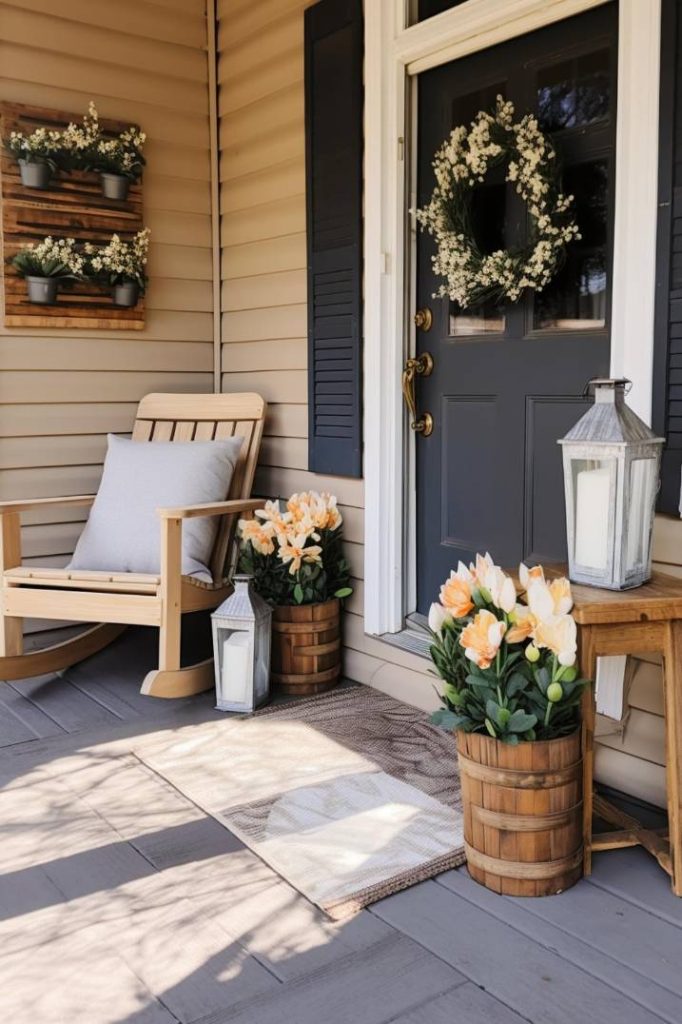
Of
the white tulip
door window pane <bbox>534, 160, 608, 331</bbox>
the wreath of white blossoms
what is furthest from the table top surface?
A: the wreath of white blossoms

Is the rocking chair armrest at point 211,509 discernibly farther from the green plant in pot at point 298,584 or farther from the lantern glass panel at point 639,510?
the lantern glass panel at point 639,510

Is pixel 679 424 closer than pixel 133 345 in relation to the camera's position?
Yes

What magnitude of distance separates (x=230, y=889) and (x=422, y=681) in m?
1.21

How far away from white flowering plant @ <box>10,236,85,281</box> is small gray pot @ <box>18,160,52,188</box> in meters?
0.19

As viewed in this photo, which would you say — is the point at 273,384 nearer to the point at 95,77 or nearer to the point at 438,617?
the point at 95,77

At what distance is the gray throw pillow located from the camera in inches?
130

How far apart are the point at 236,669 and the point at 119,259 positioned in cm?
171

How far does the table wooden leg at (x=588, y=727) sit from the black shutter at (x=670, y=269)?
0.52 meters

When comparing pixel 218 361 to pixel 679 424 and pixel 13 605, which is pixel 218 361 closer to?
pixel 13 605

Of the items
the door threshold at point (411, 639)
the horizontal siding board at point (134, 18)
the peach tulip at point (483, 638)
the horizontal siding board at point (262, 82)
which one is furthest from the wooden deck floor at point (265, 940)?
the horizontal siding board at point (134, 18)

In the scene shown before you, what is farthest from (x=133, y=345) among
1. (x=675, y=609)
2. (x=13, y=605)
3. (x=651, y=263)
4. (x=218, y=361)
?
(x=675, y=609)

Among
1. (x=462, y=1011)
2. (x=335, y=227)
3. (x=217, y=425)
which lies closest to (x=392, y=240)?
(x=335, y=227)

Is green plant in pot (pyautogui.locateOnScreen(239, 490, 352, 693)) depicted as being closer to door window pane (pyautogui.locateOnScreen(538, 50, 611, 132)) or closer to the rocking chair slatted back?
the rocking chair slatted back

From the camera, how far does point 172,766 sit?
2639 millimetres
